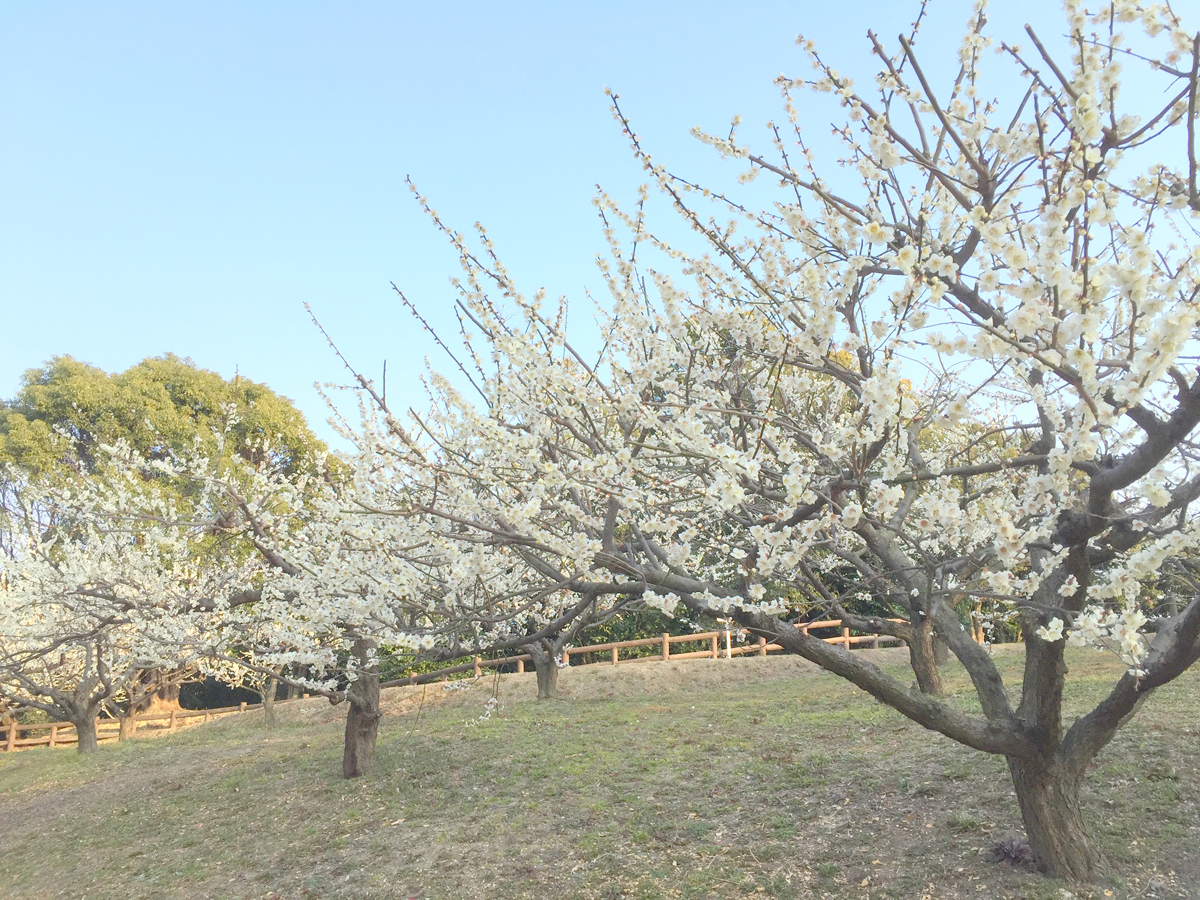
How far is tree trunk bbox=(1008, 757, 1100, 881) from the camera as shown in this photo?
13.2 feet

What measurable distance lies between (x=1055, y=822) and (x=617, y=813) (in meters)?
3.27

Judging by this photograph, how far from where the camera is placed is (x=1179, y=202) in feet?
8.66

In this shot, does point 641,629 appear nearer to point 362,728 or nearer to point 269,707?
point 269,707

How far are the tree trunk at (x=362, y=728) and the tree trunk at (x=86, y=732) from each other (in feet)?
23.4

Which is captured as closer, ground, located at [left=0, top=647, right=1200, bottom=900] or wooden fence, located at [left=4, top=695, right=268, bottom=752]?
ground, located at [left=0, top=647, right=1200, bottom=900]

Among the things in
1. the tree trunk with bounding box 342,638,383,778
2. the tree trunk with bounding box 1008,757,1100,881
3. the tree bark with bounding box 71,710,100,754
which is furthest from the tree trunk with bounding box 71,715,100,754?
the tree trunk with bounding box 1008,757,1100,881

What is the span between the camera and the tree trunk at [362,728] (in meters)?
7.84

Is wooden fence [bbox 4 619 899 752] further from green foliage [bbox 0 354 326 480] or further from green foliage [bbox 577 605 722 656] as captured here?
green foliage [bbox 0 354 326 480]

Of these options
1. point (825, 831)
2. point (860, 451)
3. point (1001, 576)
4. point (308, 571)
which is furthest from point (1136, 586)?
point (308, 571)

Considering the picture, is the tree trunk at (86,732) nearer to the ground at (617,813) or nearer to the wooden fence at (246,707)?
the ground at (617,813)

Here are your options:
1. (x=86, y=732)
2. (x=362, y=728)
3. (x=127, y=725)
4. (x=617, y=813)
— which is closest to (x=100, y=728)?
(x=127, y=725)

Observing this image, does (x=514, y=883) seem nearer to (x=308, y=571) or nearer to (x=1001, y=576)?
(x=308, y=571)

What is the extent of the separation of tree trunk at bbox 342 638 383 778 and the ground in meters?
0.24

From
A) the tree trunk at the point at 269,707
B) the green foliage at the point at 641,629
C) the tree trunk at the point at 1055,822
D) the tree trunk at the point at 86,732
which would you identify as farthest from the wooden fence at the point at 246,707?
the tree trunk at the point at 1055,822
